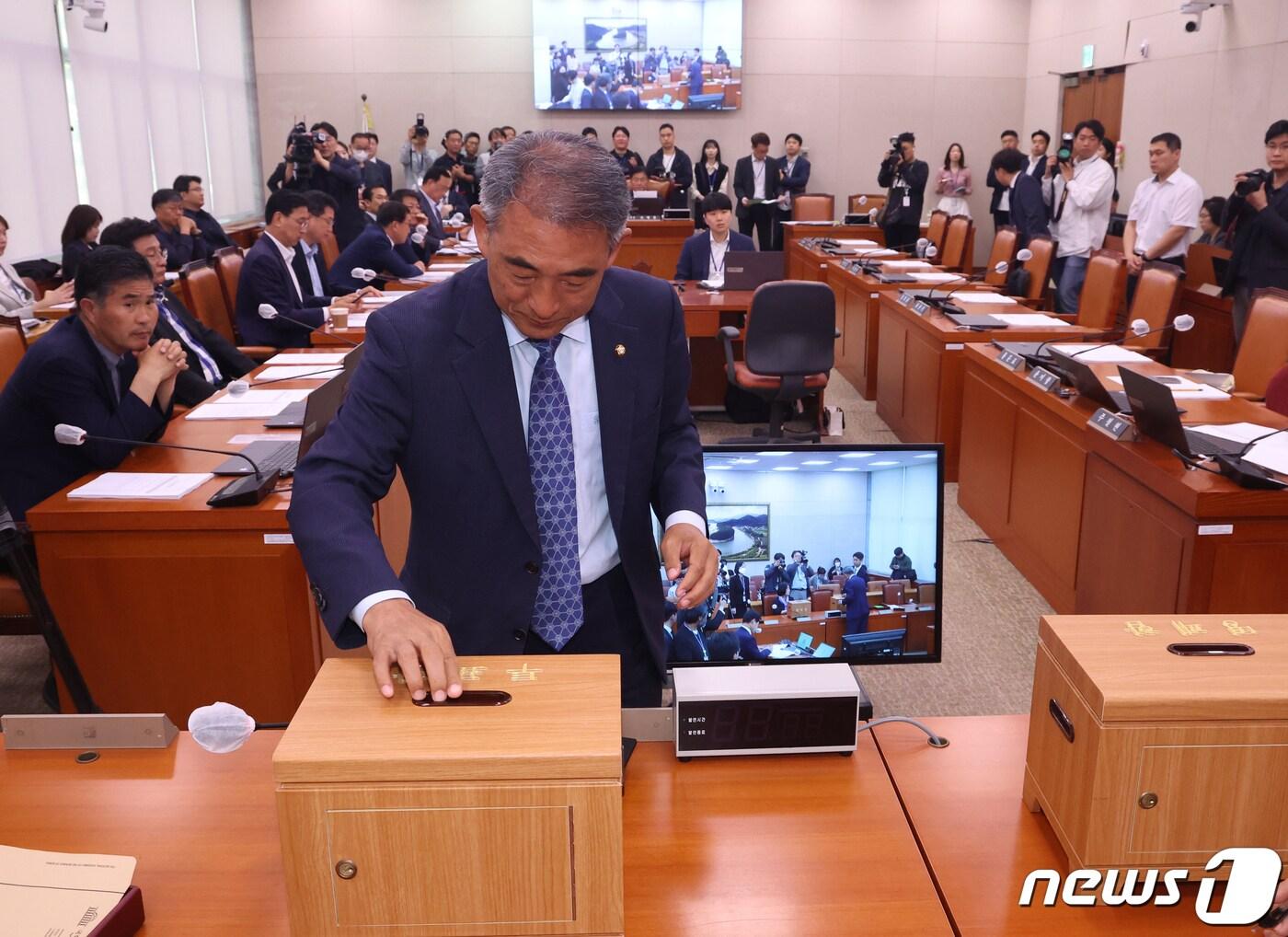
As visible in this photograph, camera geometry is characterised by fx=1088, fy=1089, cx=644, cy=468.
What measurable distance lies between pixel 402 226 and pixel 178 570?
469 cm

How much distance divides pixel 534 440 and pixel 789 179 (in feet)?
38.1

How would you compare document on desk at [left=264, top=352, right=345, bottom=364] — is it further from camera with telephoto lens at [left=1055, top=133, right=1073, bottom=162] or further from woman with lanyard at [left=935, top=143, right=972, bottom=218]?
woman with lanyard at [left=935, top=143, right=972, bottom=218]

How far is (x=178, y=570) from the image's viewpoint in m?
2.59

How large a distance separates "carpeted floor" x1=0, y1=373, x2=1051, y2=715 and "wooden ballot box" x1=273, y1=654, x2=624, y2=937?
2001 millimetres

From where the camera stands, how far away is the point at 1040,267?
6492mm

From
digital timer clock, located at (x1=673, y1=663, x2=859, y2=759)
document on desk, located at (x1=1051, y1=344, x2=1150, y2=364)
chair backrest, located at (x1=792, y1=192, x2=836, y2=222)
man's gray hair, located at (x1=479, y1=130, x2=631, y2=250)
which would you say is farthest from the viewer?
chair backrest, located at (x1=792, y1=192, x2=836, y2=222)

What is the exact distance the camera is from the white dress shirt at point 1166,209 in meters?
6.73

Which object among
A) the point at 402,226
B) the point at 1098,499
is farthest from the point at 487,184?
the point at 402,226

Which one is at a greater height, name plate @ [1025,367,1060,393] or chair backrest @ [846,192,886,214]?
chair backrest @ [846,192,886,214]

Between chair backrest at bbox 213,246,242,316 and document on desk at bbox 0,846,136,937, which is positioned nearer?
document on desk at bbox 0,846,136,937

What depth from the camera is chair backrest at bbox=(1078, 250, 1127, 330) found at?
17.6ft

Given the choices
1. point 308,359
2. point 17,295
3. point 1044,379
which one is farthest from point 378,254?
point 1044,379

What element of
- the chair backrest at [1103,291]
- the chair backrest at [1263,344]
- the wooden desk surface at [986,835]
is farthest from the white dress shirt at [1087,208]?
the wooden desk surface at [986,835]

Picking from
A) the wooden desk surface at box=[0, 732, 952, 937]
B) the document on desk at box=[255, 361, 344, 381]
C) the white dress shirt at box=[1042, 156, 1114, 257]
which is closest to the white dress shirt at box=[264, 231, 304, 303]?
the document on desk at box=[255, 361, 344, 381]
